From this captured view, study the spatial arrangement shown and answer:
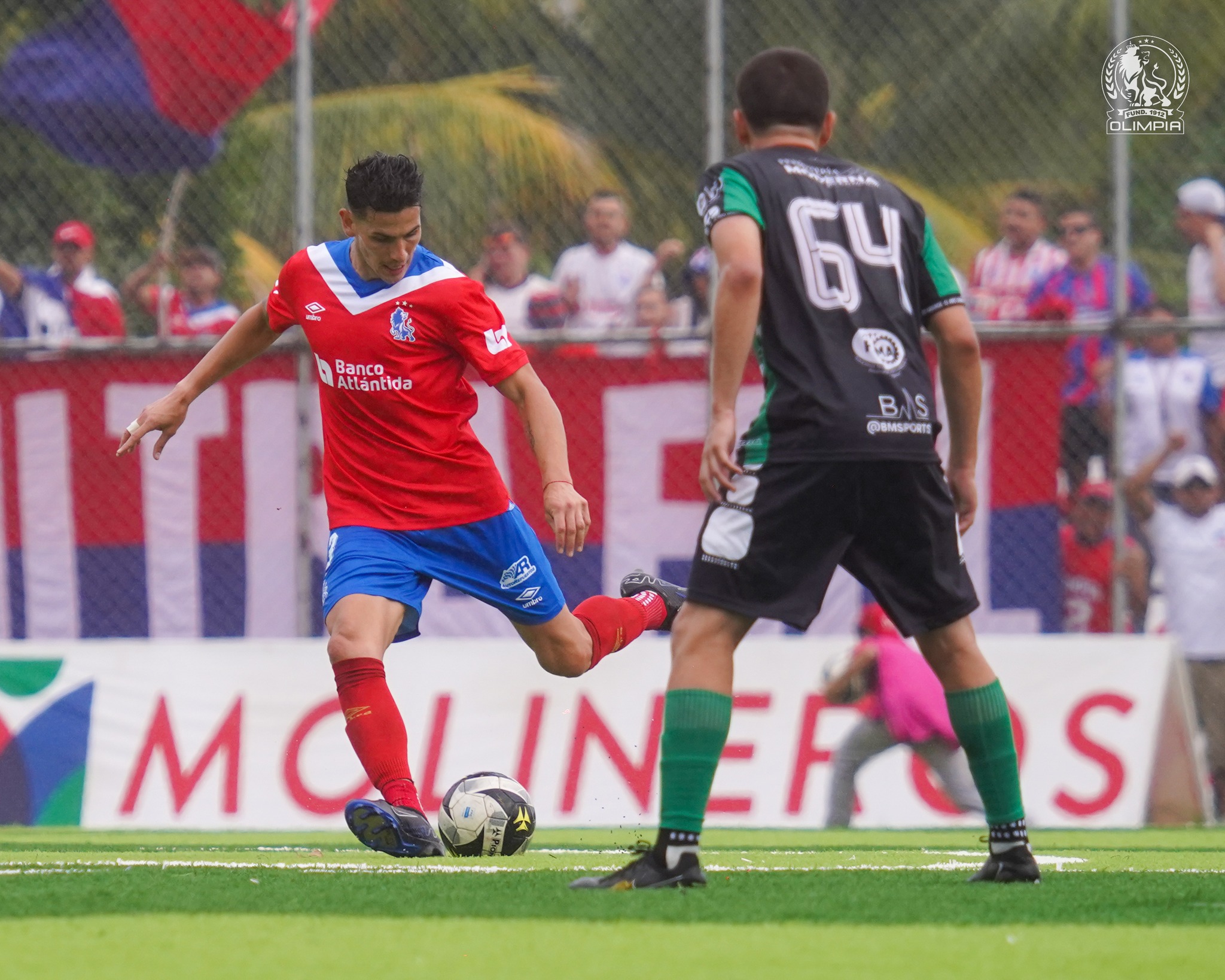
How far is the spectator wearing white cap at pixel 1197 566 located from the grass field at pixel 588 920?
4.01 meters

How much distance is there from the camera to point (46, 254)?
10.5 meters

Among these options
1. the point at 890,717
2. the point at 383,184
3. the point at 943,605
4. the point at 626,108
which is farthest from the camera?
the point at 626,108

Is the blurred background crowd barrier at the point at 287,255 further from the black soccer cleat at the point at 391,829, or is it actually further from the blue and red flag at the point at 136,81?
the black soccer cleat at the point at 391,829

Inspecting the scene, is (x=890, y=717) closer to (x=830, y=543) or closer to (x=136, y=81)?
(x=830, y=543)

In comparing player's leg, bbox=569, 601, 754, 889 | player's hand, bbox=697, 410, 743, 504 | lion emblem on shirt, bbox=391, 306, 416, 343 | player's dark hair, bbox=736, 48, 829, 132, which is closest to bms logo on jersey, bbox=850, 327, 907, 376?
player's hand, bbox=697, 410, 743, 504

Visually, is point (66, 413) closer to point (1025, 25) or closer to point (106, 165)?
point (106, 165)

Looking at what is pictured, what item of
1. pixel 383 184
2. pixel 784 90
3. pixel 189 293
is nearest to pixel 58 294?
pixel 189 293

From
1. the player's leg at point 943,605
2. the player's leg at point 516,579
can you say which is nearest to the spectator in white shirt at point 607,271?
the player's leg at point 516,579

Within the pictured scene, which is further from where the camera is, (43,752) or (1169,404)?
(1169,404)

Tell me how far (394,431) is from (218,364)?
0.65m

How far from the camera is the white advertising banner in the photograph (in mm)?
9109

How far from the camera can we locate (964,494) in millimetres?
4641

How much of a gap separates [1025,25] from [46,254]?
349 inches

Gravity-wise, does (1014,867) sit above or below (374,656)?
below
